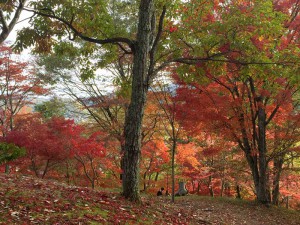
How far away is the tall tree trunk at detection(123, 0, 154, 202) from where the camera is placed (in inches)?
241

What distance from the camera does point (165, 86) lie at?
500 inches

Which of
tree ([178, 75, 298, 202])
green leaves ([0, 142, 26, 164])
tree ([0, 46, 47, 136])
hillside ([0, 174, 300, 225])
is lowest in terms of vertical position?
hillside ([0, 174, 300, 225])

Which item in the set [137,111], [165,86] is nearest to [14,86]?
[165,86]

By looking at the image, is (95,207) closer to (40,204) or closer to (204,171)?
(40,204)

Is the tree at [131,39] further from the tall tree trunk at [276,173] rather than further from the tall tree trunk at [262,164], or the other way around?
the tall tree trunk at [276,173]

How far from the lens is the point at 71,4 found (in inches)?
253

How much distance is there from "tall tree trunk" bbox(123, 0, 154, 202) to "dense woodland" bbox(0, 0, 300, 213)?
0.02 meters

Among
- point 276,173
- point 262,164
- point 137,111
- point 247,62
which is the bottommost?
point 276,173

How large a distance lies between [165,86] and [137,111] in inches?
265

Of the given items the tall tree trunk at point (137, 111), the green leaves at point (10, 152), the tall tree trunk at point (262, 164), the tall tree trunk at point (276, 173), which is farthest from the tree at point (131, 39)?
the tall tree trunk at point (276, 173)

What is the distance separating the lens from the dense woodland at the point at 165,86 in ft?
20.8

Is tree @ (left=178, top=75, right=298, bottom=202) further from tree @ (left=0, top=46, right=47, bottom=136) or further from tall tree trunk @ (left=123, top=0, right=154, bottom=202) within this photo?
tree @ (left=0, top=46, right=47, bottom=136)

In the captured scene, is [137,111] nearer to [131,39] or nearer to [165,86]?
[131,39]

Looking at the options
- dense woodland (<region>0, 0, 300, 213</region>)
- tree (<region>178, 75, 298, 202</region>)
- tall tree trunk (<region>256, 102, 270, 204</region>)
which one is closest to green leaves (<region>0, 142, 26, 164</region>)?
dense woodland (<region>0, 0, 300, 213</region>)
